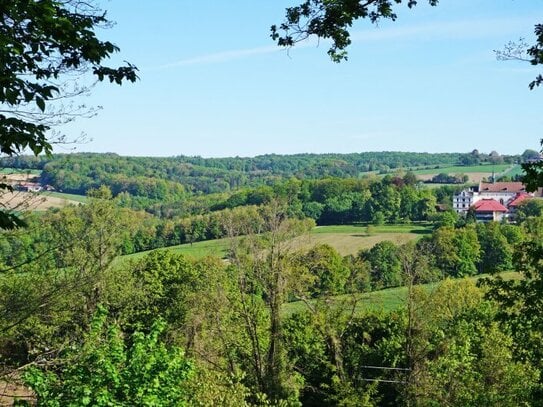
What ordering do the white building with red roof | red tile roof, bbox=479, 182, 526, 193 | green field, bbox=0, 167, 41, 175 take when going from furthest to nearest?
red tile roof, bbox=479, 182, 526, 193, the white building with red roof, green field, bbox=0, 167, 41, 175

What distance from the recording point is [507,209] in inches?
5231

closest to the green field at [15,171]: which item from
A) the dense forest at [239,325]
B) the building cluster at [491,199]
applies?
the dense forest at [239,325]

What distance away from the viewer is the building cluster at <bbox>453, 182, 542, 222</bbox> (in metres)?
131

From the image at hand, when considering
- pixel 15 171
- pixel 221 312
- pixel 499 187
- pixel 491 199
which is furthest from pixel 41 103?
pixel 499 187

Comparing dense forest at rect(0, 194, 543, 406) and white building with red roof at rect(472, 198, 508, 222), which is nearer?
dense forest at rect(0, 194, 543, 406)

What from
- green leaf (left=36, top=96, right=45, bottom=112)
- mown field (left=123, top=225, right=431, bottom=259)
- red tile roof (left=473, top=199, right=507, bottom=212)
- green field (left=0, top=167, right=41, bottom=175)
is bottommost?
mown field (left=123, top=225, right=431, bottom=259)

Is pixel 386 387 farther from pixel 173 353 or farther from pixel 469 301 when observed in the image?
pixel 173 353

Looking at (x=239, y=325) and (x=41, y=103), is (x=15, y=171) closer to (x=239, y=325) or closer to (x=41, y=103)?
(x=41, y=103)

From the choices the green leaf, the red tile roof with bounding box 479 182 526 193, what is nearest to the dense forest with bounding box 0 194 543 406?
the green leaf

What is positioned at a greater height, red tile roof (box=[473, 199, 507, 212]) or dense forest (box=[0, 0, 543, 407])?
dense forest (box=[0, 0, 543, 407])

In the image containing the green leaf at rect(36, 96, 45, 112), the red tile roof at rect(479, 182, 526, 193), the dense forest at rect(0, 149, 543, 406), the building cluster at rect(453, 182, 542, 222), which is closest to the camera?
the green leaf at rect(36, 96, 45, 112)

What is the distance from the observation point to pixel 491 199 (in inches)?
5463

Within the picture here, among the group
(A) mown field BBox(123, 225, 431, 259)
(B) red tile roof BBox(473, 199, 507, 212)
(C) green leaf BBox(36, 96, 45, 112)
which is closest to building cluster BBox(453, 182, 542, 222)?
(B) red tile roof BBox(473, 199, 507, 212)

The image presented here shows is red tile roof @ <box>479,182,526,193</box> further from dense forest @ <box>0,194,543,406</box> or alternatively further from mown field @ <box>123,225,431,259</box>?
dense forest @ <box>0,194,543,406</box>
